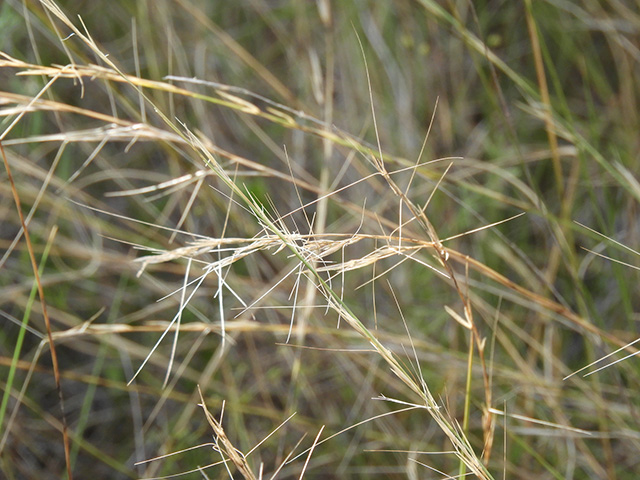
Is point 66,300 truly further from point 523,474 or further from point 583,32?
point 583,32

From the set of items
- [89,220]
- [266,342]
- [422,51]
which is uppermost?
[422,51]

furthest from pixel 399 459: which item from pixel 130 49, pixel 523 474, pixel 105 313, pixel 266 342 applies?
pixel 130 49

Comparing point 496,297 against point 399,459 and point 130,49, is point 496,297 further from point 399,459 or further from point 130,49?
point 130,49

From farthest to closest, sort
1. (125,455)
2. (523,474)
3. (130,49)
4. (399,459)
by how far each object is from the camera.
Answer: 1. (130,49)
2. (125,455)
3. (399,459)
4. (523,474)

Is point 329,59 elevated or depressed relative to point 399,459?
elevated

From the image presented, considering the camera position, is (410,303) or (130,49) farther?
(130,49)

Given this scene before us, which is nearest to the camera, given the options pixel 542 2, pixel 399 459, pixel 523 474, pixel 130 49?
pixel 523 474
